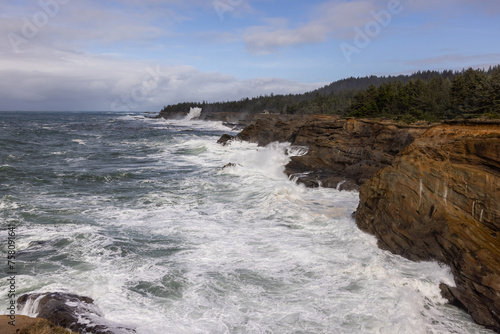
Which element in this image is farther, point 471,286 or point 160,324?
point 471,286

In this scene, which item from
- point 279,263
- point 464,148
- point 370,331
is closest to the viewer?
point 370,331

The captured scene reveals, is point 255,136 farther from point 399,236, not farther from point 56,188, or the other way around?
point 399,236

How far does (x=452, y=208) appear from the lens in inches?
382

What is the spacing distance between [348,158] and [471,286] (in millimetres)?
14720

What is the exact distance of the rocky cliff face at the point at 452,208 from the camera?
8328 mm

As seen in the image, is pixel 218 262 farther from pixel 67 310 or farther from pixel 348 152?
pixel 348 152

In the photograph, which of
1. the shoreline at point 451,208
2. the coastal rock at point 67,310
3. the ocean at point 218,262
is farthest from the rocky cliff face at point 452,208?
the coastal rock at point 67,310

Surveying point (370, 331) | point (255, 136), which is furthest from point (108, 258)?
point (255, 136)

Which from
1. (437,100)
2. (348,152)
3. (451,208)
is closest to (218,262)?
(451,208)

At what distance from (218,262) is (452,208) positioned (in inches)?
274

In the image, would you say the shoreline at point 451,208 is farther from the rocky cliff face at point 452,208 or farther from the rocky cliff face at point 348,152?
the rocky cliff face at point 348,152

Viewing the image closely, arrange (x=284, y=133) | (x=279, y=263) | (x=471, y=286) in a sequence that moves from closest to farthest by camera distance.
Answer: (x=471, y=286) → (x=279, y=263) → (x=284, y=133)

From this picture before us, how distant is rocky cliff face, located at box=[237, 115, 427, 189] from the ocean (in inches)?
77.4

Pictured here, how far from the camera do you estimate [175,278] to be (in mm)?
9758
